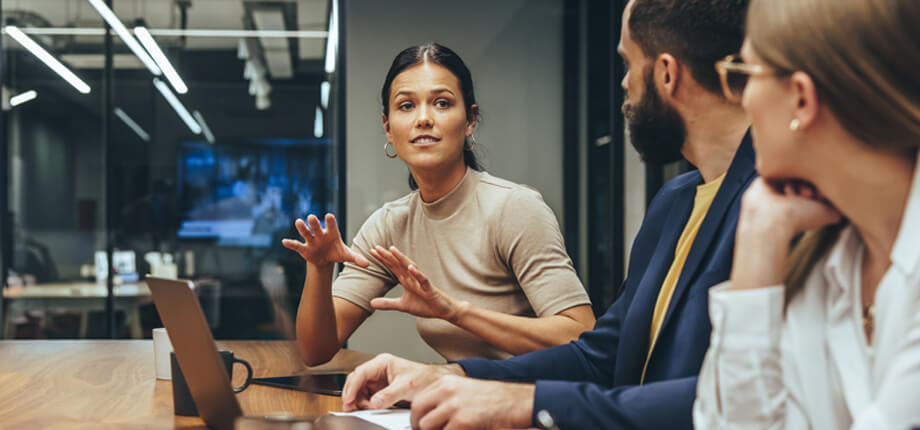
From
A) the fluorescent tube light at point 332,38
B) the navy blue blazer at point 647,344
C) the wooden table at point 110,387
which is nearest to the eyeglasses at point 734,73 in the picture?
the navy blue blazer at point 647,344

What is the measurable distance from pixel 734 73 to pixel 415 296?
2.66ft

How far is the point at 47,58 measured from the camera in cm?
445

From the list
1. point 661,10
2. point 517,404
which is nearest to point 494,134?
point 661,10

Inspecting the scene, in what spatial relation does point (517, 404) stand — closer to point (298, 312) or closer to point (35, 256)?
point (298, 312)

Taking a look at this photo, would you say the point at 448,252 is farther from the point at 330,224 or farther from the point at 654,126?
the point at 654,126

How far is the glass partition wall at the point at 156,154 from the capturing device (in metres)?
4.36

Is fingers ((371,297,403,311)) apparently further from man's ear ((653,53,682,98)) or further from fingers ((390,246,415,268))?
man's ear ((653,53,682,98))

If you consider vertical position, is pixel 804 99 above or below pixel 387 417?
above

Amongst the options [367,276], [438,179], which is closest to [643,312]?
[438,179]

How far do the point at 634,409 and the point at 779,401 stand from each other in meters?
0.22

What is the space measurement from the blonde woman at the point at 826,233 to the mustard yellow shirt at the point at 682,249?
36cm

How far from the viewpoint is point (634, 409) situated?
879 mm

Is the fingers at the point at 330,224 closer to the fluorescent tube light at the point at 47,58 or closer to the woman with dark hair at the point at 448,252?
the woman with dark hair at the point at 448,252

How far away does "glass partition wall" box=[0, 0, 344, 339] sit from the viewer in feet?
14.3
